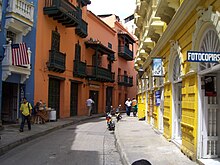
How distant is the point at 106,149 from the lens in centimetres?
1157

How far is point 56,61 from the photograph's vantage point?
72.6ft

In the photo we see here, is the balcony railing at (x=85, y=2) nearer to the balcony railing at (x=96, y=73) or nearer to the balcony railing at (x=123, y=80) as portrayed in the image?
the balcony railing at (x=96, y=73)

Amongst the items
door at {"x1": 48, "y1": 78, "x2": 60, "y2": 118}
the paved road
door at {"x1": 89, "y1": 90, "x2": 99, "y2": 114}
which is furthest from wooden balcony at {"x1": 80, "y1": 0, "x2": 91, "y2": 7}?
the paved road

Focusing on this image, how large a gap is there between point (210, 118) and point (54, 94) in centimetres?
1659

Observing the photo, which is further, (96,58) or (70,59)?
(96,58)

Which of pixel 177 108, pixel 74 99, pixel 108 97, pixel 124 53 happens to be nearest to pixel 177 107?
pixel 177 108

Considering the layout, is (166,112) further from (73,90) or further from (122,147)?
(73,90)

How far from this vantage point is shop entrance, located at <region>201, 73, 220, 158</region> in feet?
25.9

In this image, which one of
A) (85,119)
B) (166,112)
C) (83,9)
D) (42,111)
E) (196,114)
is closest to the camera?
(196,114)

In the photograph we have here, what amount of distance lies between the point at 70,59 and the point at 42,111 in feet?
24.3

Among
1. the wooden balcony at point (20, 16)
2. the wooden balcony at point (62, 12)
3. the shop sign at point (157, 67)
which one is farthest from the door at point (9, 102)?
the shop sign at point (157, 67)

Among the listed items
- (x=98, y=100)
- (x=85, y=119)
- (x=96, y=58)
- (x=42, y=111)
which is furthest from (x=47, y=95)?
(x=98, y=100)

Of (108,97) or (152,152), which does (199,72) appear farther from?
(108,97)

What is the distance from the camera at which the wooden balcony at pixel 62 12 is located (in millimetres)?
20781
